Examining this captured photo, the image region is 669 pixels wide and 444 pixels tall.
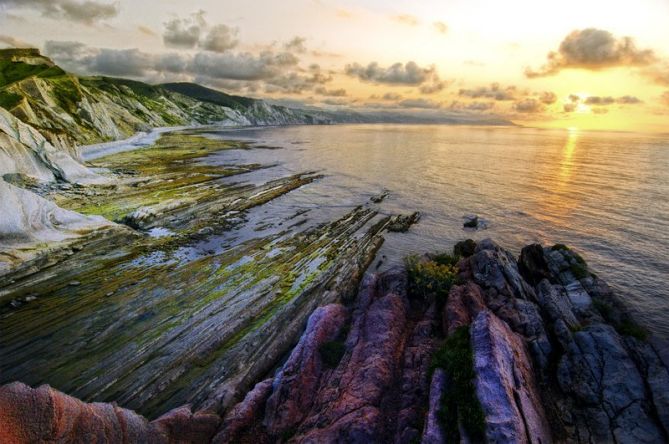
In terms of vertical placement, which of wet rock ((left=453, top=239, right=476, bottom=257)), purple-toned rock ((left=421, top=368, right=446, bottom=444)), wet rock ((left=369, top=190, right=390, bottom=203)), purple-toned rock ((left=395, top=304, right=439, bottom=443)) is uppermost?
purple-toned rock ((left=421, top=368, right=446, bottom=444))

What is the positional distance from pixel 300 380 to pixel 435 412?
658 cm

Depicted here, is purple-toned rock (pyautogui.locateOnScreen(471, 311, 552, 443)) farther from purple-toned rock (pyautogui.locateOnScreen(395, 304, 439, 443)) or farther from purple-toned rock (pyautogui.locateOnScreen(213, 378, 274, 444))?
purple-toned rock (pyautogui.locateOnScreen(213, 378, 274, 444))

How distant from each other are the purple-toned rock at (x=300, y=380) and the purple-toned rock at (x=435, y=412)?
5.48 metres

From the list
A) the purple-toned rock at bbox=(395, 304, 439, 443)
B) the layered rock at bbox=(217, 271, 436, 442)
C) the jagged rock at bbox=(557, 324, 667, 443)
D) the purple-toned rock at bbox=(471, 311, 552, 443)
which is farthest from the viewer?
the jagged rock at bbox=(557, 324, 667, 443)

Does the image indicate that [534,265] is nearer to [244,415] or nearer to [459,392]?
[459,392]

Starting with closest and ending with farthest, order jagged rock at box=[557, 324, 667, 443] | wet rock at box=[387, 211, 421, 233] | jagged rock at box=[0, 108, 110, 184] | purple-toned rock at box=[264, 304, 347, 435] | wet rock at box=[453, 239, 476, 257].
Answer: jagged rock at box=[557, 324, 667, 443] → purple-toned rock at box=[264, 304, 347, 435] → wet rock at box=[453, 239, 476, 257] → wet rock at box=[387, 211, 421, 233] → jagged rock at box=[0, 108, 110, 184]

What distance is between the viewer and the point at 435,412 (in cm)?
1292

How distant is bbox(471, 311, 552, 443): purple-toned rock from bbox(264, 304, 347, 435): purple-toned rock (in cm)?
756

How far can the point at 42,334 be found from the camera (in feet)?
68.2

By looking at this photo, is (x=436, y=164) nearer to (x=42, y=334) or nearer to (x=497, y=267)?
(x=497, y=267)

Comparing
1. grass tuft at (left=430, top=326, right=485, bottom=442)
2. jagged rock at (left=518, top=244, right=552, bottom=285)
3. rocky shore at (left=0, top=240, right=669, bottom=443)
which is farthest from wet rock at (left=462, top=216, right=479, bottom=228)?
grass tuft at (left=430, top=326, right=485, bottom=442)

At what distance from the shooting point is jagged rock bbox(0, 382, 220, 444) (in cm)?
1115

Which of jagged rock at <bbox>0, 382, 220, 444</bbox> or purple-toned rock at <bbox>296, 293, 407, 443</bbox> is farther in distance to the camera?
purple-toned rock at <bbox>296, 293, 407, 443</bbox>

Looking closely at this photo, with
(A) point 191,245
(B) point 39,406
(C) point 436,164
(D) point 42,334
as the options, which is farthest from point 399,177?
(B) point 39,406
